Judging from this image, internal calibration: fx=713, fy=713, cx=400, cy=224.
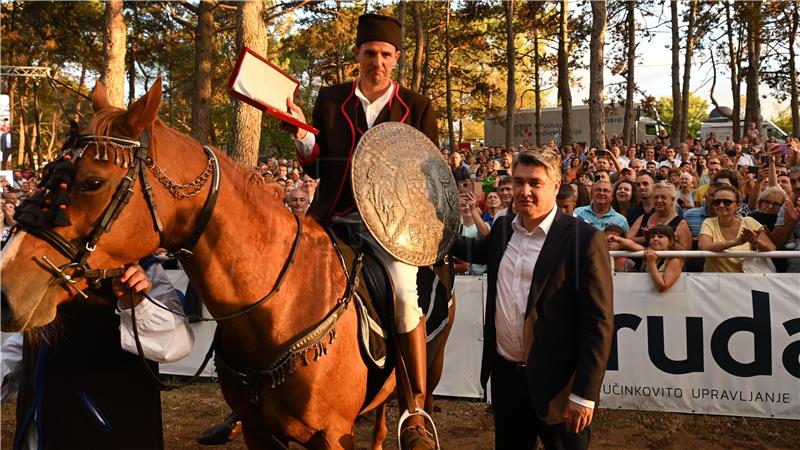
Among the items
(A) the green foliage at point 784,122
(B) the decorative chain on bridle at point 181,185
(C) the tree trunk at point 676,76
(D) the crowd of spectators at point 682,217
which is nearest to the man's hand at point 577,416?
(B) the decorative chain on bridle at point 181,185

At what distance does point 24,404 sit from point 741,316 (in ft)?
19.1

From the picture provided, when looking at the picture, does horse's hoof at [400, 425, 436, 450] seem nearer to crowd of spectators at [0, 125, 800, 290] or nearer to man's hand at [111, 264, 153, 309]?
man's hand at [111, 264, 153, 309]

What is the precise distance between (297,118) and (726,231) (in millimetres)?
5147

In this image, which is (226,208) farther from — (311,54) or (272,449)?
(311,54)

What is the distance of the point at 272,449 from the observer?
141 inches

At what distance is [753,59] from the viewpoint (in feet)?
79.3

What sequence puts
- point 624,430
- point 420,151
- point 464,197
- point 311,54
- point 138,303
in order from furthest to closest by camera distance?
point 311,54 < point 624,430 < point 464,197 < point 420,151 < point 138,303

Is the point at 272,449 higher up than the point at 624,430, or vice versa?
the point at 272,449

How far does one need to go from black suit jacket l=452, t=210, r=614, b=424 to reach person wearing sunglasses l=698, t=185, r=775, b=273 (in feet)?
12.2

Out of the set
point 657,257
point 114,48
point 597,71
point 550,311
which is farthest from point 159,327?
point 597,71

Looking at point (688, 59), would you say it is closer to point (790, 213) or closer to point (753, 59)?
point (753, 59)

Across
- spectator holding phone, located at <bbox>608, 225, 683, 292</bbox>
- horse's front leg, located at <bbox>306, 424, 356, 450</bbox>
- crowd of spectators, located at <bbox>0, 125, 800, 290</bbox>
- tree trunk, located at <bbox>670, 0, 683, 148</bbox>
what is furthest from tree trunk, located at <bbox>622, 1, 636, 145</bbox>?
horse's front leg, located at <bbox>306, 424, 356, 450</bbox>

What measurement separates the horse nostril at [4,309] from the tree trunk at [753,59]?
2413cm

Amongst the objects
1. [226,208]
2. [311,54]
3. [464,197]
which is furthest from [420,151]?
[311,54]
